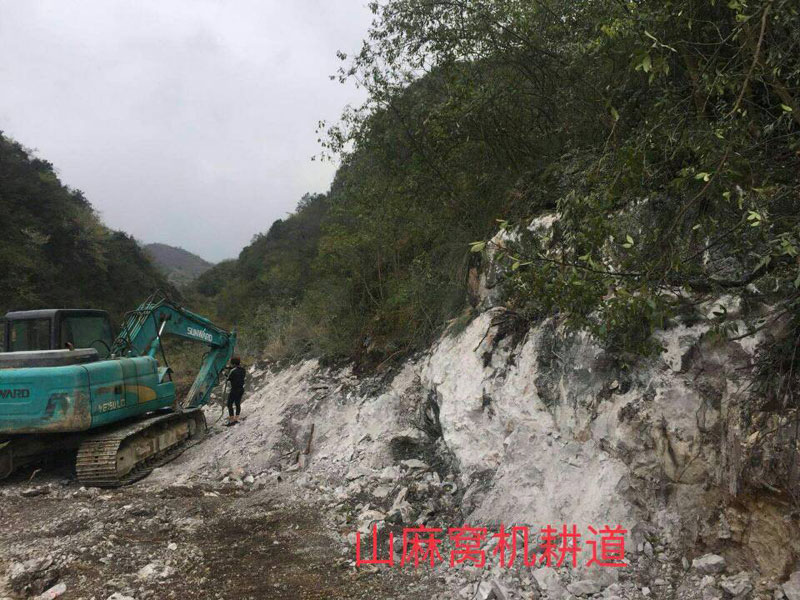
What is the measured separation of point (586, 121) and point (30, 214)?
23061mm

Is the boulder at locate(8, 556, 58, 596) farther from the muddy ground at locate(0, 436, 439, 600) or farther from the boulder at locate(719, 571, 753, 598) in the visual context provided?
the boulder at locate(719, 571, 753, 598)

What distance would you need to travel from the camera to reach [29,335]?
752 centimetres

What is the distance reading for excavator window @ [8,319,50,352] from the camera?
295 inches

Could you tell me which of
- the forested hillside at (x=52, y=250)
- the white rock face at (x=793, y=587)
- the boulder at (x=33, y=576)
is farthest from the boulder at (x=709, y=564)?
the forested hillside at (x=52, y=250)

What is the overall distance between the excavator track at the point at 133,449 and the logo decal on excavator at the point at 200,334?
1.25 m

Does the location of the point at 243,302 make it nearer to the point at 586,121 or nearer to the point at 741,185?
the point at 586,121

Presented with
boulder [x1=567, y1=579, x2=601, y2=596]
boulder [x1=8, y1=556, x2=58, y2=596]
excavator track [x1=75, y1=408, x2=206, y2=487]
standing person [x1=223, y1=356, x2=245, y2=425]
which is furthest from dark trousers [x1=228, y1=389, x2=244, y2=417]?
boulder [x1=567, y1=579, x2=601, y2=596]

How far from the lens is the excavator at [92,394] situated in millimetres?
6777

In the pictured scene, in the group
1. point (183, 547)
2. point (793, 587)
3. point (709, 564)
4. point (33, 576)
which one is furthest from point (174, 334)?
point (793, 587)

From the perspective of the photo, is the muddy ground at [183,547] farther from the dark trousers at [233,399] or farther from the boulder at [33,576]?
the dark trousers at [233,399]

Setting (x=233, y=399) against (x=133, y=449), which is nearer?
(x=133, y=449)

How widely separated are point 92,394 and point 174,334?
230cm

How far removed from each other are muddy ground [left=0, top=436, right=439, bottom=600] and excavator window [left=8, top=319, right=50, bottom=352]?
6.05 ft

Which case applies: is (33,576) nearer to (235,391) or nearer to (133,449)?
(133,449)
